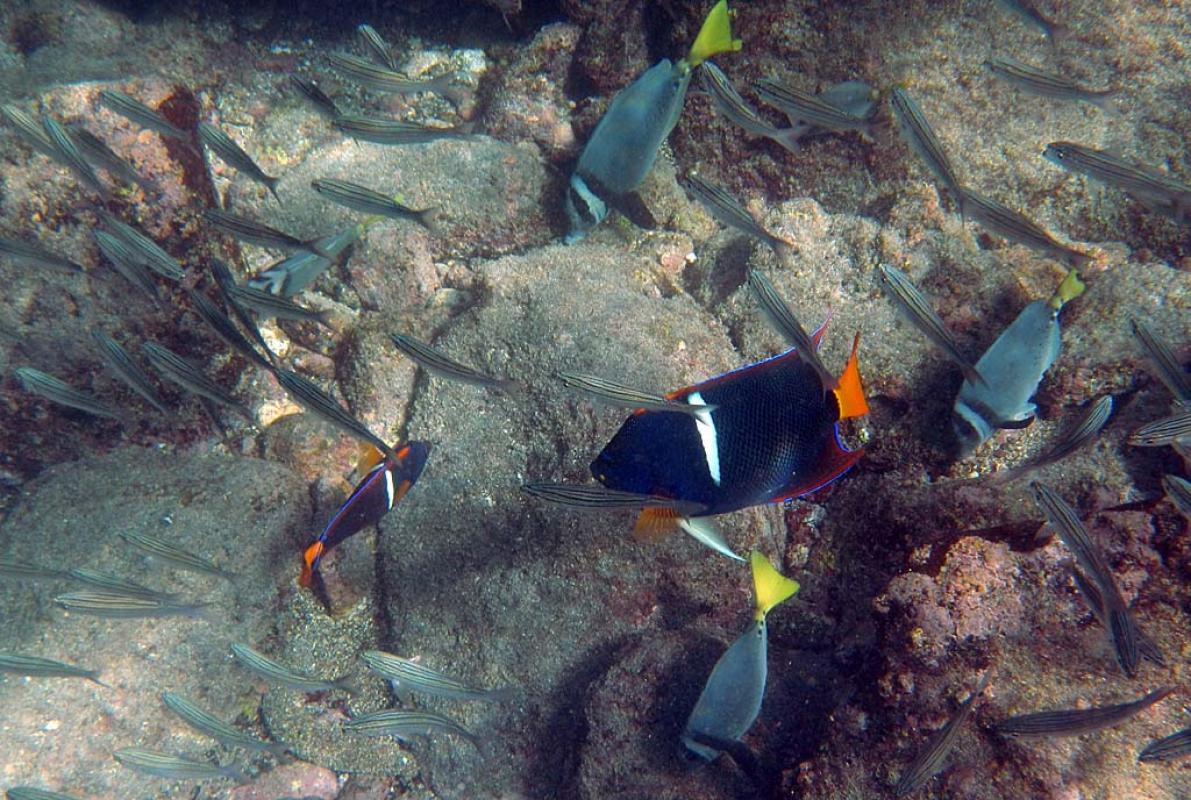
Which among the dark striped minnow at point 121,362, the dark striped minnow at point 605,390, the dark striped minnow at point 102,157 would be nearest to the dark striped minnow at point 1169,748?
the dark striped minnow at point 605,390

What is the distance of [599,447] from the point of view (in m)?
3.45

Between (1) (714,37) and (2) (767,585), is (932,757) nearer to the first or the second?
→ (2) (767,585)

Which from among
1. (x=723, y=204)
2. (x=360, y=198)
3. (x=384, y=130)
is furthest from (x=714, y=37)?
(x=360, y=198)

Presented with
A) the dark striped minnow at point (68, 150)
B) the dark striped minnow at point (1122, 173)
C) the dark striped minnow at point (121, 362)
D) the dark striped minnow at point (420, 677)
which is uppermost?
the dark striped minnow at point (1122, 173)

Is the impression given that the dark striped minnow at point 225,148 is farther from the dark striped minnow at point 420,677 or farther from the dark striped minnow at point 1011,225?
the dark striped minnow at point 1011,225

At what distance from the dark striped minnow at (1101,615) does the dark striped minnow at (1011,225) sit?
194 cm

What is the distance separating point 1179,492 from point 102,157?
613 centimetres

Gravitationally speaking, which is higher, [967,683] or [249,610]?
[967,683]

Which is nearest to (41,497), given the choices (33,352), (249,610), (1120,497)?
(33,352)

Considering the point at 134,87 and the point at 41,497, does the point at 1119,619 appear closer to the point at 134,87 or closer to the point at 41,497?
the point at 41,497

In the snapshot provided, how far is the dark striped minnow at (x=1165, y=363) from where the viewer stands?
9.25 ft

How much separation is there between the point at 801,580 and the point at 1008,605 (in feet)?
4.00

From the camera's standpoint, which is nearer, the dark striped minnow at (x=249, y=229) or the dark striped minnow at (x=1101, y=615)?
the dark striped minnow at (x=1101, y=615)

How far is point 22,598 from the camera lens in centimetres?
408
